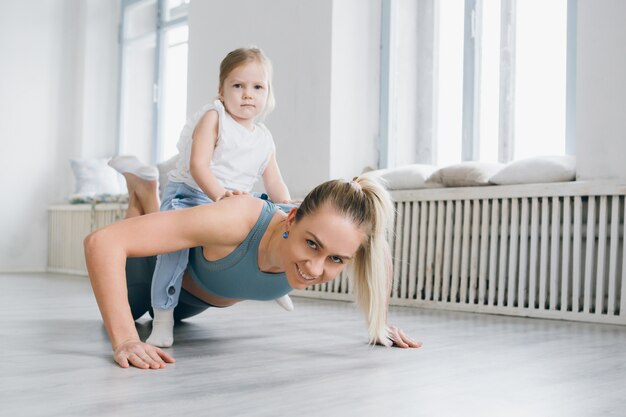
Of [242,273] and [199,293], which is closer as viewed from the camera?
[242,273]

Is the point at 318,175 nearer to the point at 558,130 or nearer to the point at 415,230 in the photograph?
the point at 415,230

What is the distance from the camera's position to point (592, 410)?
4.34ft

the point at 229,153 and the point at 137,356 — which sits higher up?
the point at 229,153

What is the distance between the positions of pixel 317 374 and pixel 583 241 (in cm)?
189

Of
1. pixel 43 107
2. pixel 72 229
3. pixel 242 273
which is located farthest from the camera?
pixel 43 107

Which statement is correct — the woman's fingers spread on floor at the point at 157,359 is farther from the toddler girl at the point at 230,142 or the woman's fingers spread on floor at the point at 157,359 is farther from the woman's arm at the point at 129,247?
the toddler girl at the point at 230,142

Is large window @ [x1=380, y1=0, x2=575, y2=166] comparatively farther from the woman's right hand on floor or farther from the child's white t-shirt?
the woman's right hand on floor

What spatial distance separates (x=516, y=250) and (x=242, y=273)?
1.72 m

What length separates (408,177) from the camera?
3803mm

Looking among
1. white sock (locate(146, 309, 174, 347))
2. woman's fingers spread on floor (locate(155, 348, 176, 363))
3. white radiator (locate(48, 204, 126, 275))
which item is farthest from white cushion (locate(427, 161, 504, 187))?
white radiator (locate(48, 204, 126, 275))

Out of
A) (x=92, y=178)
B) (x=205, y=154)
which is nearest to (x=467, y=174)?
(x=205, y=154)

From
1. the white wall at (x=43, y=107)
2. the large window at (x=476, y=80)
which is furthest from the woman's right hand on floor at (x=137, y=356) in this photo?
the white wall at (x=43, y=107)

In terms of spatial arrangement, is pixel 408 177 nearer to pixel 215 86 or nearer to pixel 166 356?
pixel 215 86

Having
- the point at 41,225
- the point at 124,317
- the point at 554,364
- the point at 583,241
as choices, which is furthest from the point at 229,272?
the point at 41,225
